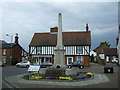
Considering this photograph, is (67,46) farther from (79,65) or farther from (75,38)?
(79,65)

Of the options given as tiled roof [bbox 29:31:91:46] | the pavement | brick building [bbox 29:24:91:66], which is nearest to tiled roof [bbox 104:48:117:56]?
brick building [bbox 29:24:91:66]

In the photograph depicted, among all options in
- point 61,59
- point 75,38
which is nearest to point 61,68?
point 61,59

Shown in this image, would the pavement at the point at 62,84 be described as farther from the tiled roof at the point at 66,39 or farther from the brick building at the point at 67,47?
the tiled roof at the point at 66,39

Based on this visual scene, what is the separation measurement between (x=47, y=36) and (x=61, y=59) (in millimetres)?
22879

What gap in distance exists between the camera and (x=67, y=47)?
110 ft

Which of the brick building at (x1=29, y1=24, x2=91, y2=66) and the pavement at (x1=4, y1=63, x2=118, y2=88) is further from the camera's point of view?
the brick building at (x1=29, y1=24, x2=91, y2=66)

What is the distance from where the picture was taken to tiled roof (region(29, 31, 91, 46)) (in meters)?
33.9

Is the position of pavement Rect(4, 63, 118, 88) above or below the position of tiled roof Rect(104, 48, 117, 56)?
below

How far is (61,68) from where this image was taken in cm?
1371

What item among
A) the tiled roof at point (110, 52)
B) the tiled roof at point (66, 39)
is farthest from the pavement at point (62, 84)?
the tiled roof at point (110, 52)

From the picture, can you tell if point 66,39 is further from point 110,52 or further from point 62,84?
point 110,52

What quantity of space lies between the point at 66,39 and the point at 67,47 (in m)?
2.53

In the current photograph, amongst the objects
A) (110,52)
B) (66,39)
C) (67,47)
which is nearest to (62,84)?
(67,47)

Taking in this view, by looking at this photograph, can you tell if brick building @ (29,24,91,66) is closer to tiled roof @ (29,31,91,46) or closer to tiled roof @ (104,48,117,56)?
tiled roof @ (29,31,91,46)
